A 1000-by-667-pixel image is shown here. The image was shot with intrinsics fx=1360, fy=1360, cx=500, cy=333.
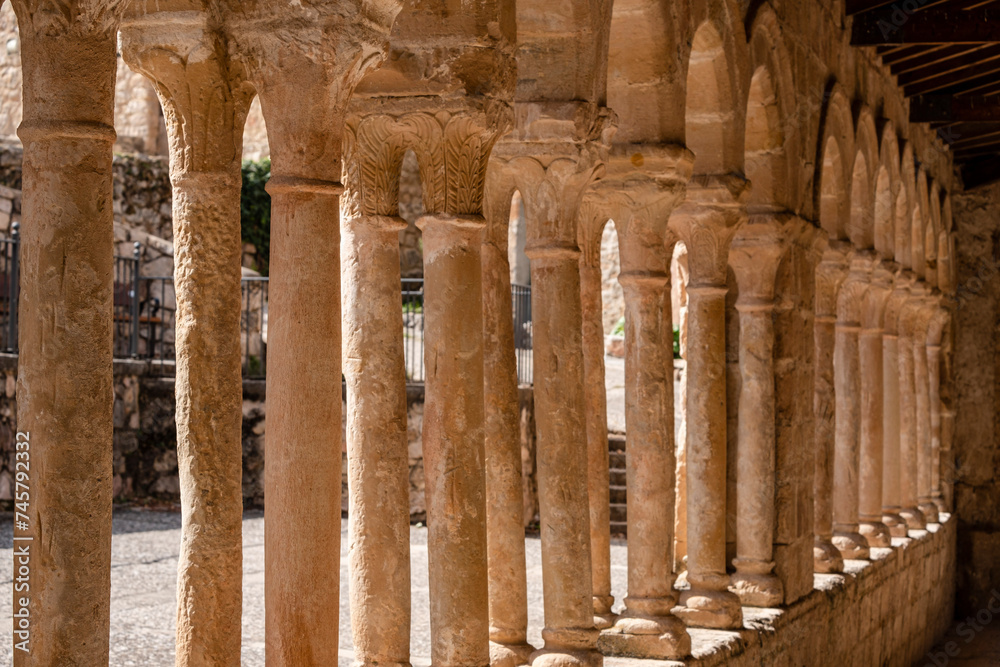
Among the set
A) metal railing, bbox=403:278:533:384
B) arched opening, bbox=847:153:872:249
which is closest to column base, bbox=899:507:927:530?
arched opening, bbox=847:153:872:249

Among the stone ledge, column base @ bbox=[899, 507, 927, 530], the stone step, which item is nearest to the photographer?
the stone ledge

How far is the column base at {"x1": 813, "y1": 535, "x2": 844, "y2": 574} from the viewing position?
294 inches

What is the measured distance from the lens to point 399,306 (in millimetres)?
3730

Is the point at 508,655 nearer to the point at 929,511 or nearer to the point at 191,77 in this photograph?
the point at 191,77

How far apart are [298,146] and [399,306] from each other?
2.59 feet

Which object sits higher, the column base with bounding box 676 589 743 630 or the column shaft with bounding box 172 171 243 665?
the column shaft with bounding box 172 171 243 665

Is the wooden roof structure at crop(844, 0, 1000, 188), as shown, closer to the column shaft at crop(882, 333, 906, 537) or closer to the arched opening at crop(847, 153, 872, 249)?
the arched opening at crop(847, 153, 872, 249)

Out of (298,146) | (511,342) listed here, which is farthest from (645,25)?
(298,146)

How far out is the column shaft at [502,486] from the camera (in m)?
4.37

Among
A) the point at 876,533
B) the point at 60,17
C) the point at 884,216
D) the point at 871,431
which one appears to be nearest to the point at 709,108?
the point at 60,17

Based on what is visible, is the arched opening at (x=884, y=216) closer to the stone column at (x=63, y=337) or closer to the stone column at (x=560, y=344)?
the stone column at (x=560, y=344)

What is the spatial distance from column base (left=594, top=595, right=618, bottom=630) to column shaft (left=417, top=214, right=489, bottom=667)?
4.92ft

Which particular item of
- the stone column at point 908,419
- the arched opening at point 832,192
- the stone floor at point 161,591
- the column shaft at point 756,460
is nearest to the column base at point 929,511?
the stone column at point 908,419

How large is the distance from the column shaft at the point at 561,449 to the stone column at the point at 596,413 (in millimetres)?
629
